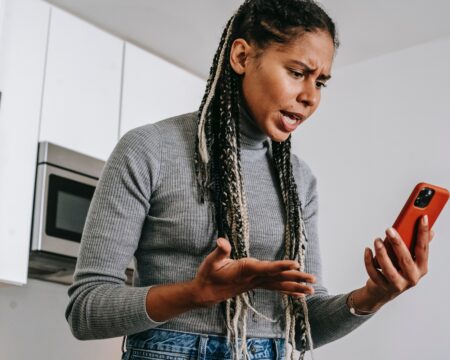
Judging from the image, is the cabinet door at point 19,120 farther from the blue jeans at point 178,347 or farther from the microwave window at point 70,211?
the blue jeans at point 178,347

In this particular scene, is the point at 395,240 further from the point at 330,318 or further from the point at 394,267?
the point at 330,318

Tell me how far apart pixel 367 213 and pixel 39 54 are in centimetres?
142

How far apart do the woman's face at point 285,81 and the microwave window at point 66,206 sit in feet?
4.53

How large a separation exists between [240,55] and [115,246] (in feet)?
1.27

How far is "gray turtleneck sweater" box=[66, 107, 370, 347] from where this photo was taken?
97 centimetres

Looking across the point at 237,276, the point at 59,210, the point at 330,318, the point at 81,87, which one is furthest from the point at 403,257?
the point at 81,87

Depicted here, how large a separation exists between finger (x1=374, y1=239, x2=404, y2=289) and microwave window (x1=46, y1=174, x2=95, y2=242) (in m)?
1.55

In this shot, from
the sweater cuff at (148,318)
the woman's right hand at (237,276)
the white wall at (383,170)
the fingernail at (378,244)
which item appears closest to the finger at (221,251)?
the woman's right hand at (237,276)

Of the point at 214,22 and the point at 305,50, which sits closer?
the point at 305,50

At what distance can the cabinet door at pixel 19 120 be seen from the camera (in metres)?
2.27

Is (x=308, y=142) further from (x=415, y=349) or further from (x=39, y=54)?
(x=39, y=54)

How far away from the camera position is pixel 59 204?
240cm

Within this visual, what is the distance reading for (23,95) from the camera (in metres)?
2.41

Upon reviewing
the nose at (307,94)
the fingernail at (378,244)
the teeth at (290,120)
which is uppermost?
the nose at (307,94)
